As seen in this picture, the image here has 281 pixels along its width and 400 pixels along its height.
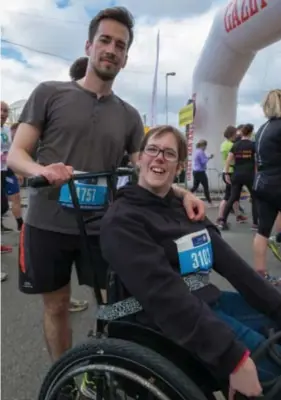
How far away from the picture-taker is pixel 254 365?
125 centimetres

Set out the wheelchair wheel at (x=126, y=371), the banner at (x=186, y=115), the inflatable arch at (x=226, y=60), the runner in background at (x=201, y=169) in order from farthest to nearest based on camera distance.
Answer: the banner at (x=186, y=115), the runner in background at (x=201, y=169), the inflatable arch at (x=226, y=60), the wheelchair wheel at (x=126, y=371)

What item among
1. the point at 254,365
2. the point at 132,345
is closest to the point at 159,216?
the point at 132,345

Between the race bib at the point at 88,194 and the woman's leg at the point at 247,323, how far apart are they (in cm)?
59

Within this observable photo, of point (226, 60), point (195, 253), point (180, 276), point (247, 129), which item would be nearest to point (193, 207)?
point (195, 253)

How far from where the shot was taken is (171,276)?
1.35m

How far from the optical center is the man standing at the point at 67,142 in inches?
68.6

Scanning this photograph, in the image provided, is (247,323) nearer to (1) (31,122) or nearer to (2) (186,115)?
(1) (31,122)

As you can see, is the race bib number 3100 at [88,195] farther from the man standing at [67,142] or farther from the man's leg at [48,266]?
the man's leg at [48,266]

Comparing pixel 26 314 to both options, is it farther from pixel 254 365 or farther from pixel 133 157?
pixel 254 365

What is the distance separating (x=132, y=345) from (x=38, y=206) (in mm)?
782

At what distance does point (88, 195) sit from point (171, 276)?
A: 1.79 feet

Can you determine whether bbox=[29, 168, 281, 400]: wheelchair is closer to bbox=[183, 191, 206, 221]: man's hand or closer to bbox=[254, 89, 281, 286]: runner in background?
bbox=[183, 191, 206, 221]: man's hand

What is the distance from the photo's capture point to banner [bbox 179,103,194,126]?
10344 millimetres

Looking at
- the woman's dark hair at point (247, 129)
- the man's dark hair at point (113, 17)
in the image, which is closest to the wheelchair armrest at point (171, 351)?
the man's dark hair at point (113, 17)
